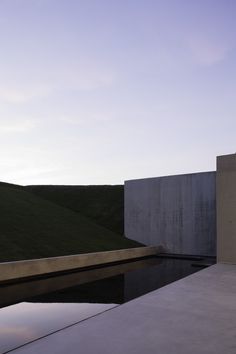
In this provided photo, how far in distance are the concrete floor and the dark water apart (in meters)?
0.74

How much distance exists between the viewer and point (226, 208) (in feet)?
43.4

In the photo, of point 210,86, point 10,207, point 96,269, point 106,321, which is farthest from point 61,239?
point 106,321

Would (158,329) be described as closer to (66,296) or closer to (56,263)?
(66,296)

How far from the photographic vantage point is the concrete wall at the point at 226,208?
13016mm

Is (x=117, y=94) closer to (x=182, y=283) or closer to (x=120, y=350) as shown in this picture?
(x=182, y=283)

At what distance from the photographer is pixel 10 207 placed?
1888 centimetres

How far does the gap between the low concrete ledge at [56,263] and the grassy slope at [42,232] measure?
88 centimetres

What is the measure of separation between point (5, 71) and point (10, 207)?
7799 millimetres

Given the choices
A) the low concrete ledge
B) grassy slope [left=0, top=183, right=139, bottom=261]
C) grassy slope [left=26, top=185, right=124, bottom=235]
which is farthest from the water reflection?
grassy slope [left=26, top=185, right=124, bottom=235]

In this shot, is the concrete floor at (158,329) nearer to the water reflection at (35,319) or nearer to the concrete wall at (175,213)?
the water reflection at (35,319)

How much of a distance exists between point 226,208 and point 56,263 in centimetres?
620

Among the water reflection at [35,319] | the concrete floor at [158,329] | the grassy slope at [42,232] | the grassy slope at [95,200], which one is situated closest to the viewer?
the concrete floor at [158,329]

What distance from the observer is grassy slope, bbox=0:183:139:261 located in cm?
1317

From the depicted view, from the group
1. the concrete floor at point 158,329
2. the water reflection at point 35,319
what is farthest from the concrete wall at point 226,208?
the water reflection at point 35,319
